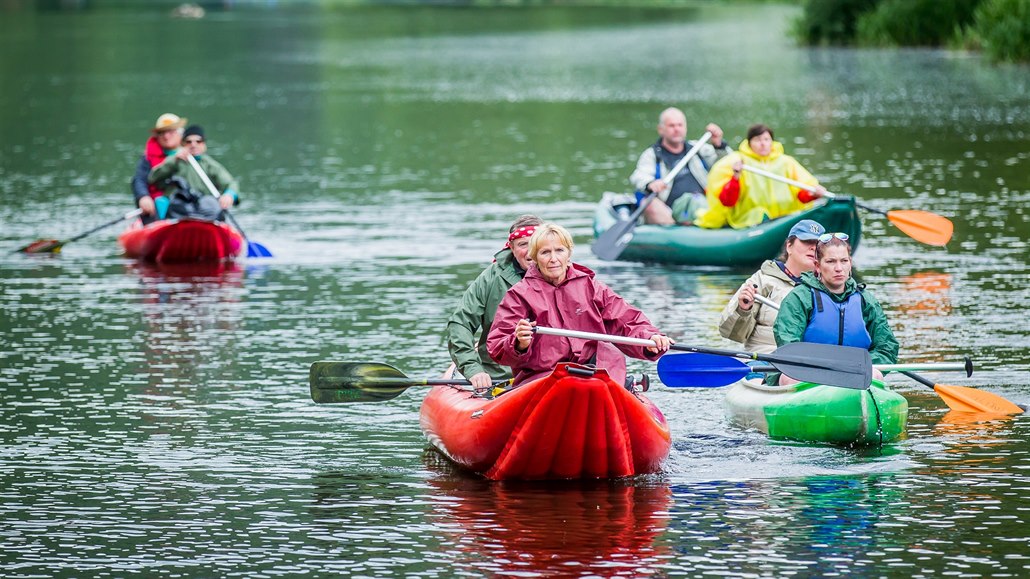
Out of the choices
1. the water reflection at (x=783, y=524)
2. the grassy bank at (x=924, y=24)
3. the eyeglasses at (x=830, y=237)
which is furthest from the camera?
the grassy bank at (x=924, y=24)

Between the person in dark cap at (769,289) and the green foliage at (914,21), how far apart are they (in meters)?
38.6

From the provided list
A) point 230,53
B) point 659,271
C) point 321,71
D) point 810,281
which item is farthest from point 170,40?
point 810,281

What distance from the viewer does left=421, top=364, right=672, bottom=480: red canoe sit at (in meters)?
8.90

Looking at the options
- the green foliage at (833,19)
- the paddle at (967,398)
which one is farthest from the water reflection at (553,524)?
the green foliage at (833,19)

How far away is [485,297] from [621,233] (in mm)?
7756

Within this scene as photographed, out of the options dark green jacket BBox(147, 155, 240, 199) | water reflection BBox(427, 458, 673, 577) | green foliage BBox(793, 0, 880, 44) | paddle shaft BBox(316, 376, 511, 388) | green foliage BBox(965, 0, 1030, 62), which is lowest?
water reflection BBox(427, 458, 673, 577)

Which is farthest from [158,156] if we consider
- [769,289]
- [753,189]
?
[769,289]

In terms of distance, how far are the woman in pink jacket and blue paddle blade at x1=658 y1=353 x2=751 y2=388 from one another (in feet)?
1.37

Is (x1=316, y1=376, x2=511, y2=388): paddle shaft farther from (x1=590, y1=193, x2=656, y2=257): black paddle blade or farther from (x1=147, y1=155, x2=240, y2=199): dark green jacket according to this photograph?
(x1=147, y1=155, x2=240, y2=199): dark green jacket

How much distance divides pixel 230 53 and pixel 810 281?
50915mm

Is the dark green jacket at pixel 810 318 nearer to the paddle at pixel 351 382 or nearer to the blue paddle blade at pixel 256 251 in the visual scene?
the paddle at pixel 351 382

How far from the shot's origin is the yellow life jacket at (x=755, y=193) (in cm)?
1675

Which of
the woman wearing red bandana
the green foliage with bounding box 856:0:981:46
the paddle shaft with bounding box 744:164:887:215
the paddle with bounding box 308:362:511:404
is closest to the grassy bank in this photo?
the green foliage with bounding box 856:0:981:46

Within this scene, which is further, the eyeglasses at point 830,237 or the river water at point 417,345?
the eyeglasses at point 830,237
